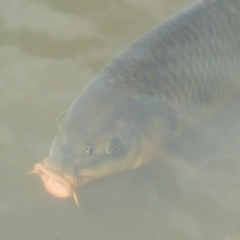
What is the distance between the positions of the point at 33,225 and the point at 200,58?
1.39m

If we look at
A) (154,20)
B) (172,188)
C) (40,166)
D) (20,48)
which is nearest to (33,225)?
(40,166)

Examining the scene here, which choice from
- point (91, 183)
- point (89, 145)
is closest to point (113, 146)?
point (89, 145)

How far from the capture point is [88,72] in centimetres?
381

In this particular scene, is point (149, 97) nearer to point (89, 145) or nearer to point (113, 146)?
point (113, 146)

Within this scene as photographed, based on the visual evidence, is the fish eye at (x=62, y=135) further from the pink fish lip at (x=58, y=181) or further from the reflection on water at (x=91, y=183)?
the reflection on water at (x=91, y=183)

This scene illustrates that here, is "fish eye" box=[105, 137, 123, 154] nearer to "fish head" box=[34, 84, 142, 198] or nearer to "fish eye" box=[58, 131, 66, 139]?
"fish head" box=[34, 84, 142, 198]

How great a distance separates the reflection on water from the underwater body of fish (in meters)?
0.18

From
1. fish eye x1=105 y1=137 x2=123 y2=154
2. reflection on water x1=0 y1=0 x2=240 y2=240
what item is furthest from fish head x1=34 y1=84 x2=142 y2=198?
reflection on water x1=0 y1=0 x2=240 y2=240

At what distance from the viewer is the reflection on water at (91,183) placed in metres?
3.03

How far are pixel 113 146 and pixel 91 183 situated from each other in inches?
15.7

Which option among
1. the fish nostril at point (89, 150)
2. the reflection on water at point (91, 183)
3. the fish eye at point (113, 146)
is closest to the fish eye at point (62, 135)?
the fish nostril at point (89, 150)

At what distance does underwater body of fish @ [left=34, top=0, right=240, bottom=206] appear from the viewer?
2742 mm

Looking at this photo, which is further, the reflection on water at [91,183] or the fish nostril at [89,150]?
the reflection on water at [91,183]

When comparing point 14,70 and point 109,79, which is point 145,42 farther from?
point 14,70
